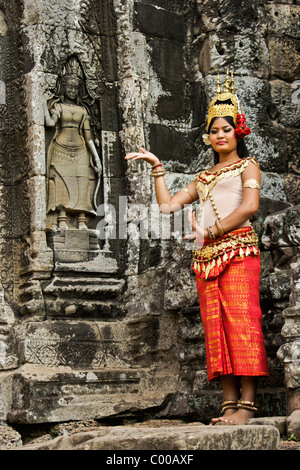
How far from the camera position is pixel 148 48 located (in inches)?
343

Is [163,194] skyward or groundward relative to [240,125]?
groundward

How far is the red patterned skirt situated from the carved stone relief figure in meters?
1.82

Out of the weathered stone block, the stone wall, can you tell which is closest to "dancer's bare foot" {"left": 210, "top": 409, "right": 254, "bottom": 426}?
the stone wall

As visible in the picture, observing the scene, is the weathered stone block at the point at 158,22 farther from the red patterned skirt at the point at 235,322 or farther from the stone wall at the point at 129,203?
the red patterned skirt at the point at 235,322

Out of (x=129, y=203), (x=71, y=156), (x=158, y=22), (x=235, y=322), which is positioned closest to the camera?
(x=235, y=322)

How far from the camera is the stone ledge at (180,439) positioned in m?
5.09

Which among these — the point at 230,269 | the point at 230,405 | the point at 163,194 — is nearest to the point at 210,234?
the point at 230,269

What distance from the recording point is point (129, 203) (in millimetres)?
8484

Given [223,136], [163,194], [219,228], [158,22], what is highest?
[158,22]

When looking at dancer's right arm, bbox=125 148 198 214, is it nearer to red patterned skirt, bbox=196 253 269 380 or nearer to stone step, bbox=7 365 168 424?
red patterned skirt, bbox=196 253 269 380

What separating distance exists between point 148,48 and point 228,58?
67 centimetres

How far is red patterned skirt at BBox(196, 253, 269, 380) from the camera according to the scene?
6.69 metres

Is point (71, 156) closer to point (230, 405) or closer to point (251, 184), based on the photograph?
point (251, 184)

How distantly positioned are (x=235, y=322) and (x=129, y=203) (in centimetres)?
206
